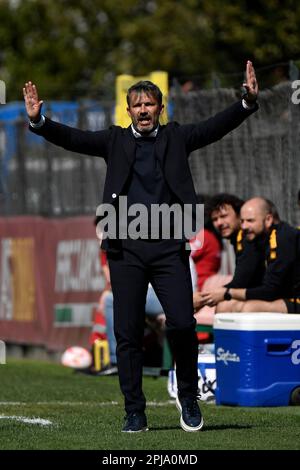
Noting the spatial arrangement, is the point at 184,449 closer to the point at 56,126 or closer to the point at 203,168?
the point at 56,126

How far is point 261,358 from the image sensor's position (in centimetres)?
1046

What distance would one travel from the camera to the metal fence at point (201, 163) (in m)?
13.0

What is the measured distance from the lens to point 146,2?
138ft

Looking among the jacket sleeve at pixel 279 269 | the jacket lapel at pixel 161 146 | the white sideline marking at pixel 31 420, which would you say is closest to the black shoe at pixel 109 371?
the jacket sleeve at pixel 279 269

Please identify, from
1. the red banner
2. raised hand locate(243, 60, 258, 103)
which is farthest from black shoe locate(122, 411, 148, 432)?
the red banner

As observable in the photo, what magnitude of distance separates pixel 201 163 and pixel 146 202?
20.9 feet

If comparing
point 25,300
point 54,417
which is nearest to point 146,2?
point 25,300

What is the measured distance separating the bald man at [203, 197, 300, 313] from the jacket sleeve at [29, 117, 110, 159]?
115 inches

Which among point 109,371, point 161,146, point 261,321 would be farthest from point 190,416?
point 109,371

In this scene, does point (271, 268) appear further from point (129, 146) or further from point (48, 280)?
point (48, 280)

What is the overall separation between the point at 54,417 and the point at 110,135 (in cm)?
225

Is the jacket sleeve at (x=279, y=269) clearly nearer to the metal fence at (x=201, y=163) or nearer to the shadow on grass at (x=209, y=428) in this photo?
the metal fence at (x=201, y=163)

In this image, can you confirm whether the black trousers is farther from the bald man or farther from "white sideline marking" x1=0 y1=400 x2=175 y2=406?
the bald man

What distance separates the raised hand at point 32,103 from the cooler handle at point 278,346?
2.94 meters
